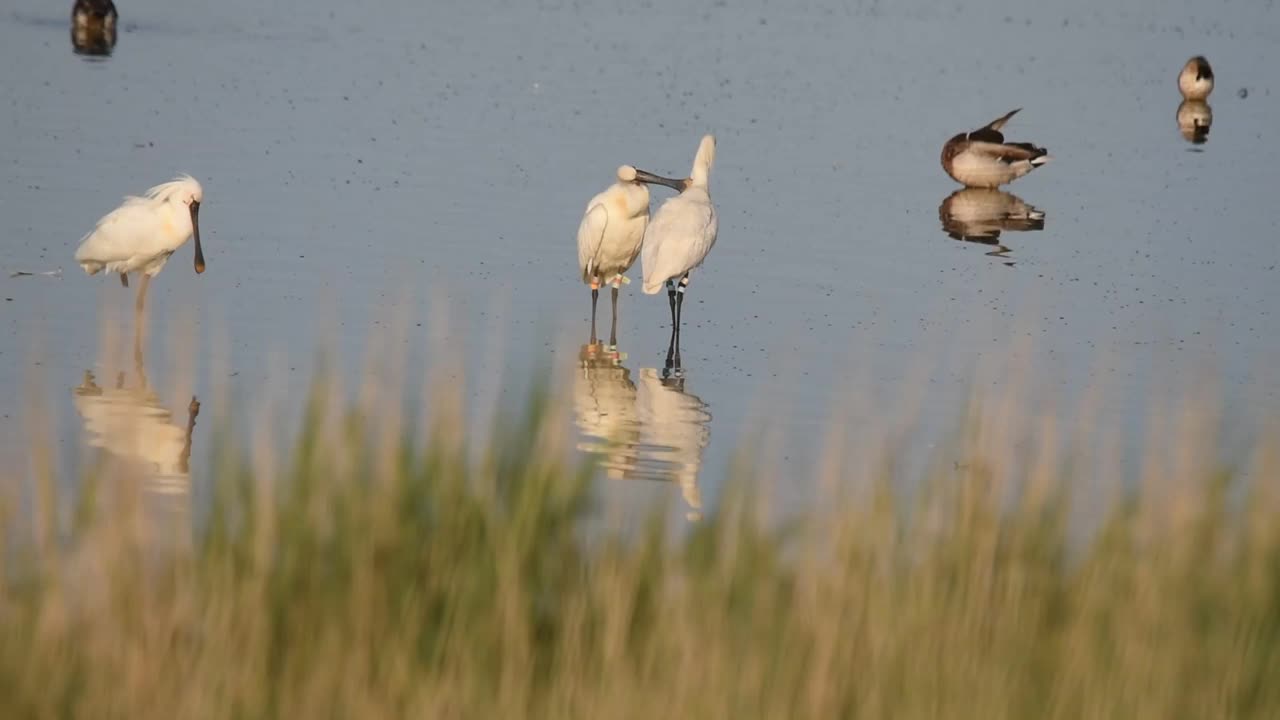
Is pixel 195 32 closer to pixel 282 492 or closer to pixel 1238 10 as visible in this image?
pixel 282 492

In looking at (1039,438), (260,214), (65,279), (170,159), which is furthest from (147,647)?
(170,159)

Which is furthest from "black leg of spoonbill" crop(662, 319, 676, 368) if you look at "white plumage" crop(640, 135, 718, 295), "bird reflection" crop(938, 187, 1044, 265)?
"bird reflection" crop(938, 187, 1044, 265)

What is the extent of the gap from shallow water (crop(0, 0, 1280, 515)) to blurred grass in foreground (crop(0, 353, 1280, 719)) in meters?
0.68

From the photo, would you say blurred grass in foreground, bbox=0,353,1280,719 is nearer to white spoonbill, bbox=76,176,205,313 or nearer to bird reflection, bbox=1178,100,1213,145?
white spoonbill, bbox=76,176,205,313

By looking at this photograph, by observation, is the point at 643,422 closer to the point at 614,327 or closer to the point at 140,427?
the point at 140,427

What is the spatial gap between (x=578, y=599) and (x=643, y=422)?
4.96 m

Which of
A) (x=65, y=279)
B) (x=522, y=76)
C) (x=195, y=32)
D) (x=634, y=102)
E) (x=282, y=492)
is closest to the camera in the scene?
(x=282, y=492)

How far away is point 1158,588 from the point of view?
6645 millimetres

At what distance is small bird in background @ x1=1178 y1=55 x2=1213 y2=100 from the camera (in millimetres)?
32062

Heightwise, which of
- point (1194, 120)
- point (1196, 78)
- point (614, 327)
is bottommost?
point (614, 327)

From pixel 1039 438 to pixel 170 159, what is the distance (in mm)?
11341

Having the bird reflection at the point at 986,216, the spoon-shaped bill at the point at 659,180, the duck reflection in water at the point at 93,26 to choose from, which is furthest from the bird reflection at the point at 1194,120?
the spoon-shaped bill at the point at 659,180

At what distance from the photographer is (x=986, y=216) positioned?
21.2 meters

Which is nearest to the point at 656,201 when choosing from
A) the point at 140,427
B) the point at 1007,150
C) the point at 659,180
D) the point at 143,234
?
the point at 1007,150
